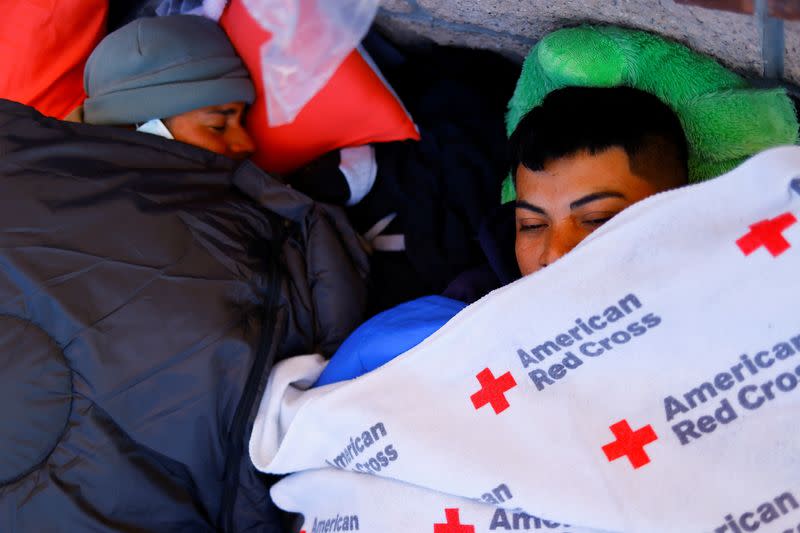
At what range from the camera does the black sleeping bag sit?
94 centimetres

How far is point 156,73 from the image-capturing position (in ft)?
3.84

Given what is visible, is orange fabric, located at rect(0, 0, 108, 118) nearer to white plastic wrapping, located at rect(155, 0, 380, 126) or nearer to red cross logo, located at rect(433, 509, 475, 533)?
white plastic wrapping, located at rect(155, 0, 380, 126)

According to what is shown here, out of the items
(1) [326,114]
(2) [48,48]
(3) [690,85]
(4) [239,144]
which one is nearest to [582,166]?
(3) [690,85]

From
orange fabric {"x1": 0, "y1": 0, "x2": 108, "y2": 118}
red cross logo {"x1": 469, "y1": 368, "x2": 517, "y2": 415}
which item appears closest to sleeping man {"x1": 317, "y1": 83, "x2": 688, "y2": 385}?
red cross logo {"x1": 469, "y1": 368, "x2": 517, "y2": 415}

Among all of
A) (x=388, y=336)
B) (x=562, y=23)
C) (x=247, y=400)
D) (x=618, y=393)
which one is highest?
(x=562, y=23)

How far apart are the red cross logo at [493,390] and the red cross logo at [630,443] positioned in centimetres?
12

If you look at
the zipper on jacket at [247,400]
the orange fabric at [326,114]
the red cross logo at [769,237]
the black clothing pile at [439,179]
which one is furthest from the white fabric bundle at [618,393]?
the orange fabric at [326,114]

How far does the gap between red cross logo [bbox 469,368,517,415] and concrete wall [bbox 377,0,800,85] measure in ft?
1.49

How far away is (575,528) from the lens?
2.56 ft

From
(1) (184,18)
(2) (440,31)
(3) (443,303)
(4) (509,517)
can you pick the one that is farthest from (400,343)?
(1) (184,18)

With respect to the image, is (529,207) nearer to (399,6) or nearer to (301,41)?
(301,41)

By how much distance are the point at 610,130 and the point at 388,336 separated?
0.38 m

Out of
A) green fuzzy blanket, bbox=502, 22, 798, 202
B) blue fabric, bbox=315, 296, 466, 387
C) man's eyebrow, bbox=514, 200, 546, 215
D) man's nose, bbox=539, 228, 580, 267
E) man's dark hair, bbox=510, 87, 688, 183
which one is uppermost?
green fuzzy blanket, bbox=502, 22, 798, 202

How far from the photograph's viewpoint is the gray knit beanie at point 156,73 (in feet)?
3.84
